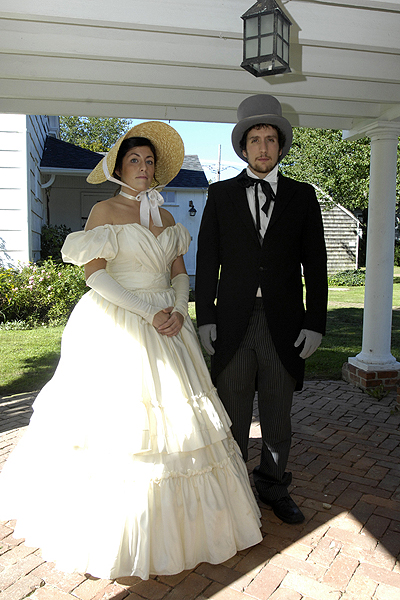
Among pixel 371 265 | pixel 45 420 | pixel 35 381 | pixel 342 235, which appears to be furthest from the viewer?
pixel 342 235

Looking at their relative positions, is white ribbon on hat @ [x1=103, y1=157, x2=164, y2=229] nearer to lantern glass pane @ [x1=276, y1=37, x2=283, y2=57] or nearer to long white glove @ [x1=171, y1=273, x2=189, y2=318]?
long white glove @ [x1=171, y1=273, x2=189, y2=318]

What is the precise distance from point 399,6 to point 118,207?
6.00 ft

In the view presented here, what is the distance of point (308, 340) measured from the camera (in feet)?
8.76

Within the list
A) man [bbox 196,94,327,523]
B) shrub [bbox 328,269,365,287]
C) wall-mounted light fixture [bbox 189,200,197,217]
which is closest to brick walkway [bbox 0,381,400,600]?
man [bbox 196,94,327,523]

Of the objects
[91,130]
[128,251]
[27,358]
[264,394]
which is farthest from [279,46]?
[91,130]

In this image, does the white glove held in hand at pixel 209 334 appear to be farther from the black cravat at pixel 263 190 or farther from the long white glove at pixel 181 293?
the black cravat at pixel 263 190

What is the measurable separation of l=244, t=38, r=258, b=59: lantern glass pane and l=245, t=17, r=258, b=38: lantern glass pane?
3cm

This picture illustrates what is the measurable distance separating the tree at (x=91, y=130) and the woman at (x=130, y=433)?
3830 cm

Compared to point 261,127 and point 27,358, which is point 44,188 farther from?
point 261,127

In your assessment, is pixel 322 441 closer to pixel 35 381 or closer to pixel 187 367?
pixel 187 367

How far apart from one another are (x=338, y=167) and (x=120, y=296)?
62.1ft

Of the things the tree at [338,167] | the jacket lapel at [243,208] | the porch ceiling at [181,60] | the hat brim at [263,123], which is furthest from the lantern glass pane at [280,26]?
the tree at [338,167]

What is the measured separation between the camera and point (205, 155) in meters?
64.2

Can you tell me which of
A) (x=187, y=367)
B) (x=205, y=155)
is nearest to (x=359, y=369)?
(x=187, y=367)
